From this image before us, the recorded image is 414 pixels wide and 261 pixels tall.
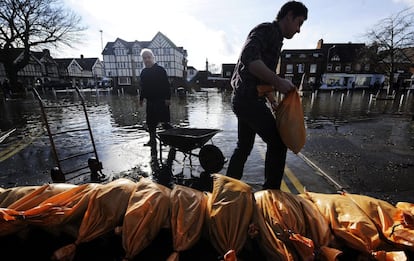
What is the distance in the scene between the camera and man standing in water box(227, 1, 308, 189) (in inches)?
81.1

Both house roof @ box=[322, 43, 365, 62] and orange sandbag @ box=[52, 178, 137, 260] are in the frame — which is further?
house roof @ box=[322, 43, 365, 62]

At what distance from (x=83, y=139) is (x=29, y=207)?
469 cm

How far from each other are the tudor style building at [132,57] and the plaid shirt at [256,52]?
53355mm

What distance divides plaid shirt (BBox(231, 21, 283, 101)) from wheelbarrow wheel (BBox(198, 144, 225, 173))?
1169mm

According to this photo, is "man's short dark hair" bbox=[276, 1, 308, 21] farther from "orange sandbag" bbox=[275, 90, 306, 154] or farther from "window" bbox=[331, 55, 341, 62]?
Result: "window" bbox=[331, 55, 341, 62]

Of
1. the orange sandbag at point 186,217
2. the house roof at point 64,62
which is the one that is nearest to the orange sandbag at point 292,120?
the orange sandbag at point 186,217

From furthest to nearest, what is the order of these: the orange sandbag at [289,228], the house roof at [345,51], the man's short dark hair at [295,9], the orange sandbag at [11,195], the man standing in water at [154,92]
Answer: the house roof at [345,51] → the man standing in water at [154,92] → the man's short dark hair at [295,9] → the orange sandbag at [11,195] → the orange sandbag at [289,228]

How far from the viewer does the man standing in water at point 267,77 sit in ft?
6.76

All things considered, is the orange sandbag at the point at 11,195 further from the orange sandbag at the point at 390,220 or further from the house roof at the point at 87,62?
the house roof at the point at 87,62

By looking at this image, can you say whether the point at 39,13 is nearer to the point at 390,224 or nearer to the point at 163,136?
the point at 163,136

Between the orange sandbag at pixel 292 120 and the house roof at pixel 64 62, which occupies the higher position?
the house roof at pixel 64 62

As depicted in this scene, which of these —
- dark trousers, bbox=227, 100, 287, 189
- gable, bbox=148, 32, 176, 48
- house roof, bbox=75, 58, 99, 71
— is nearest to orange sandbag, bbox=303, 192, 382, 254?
dark trousers, bbox=227, 100, 287, 189

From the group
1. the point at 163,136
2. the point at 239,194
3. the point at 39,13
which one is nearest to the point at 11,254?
the point at 239,194

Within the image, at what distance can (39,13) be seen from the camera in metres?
27.4
